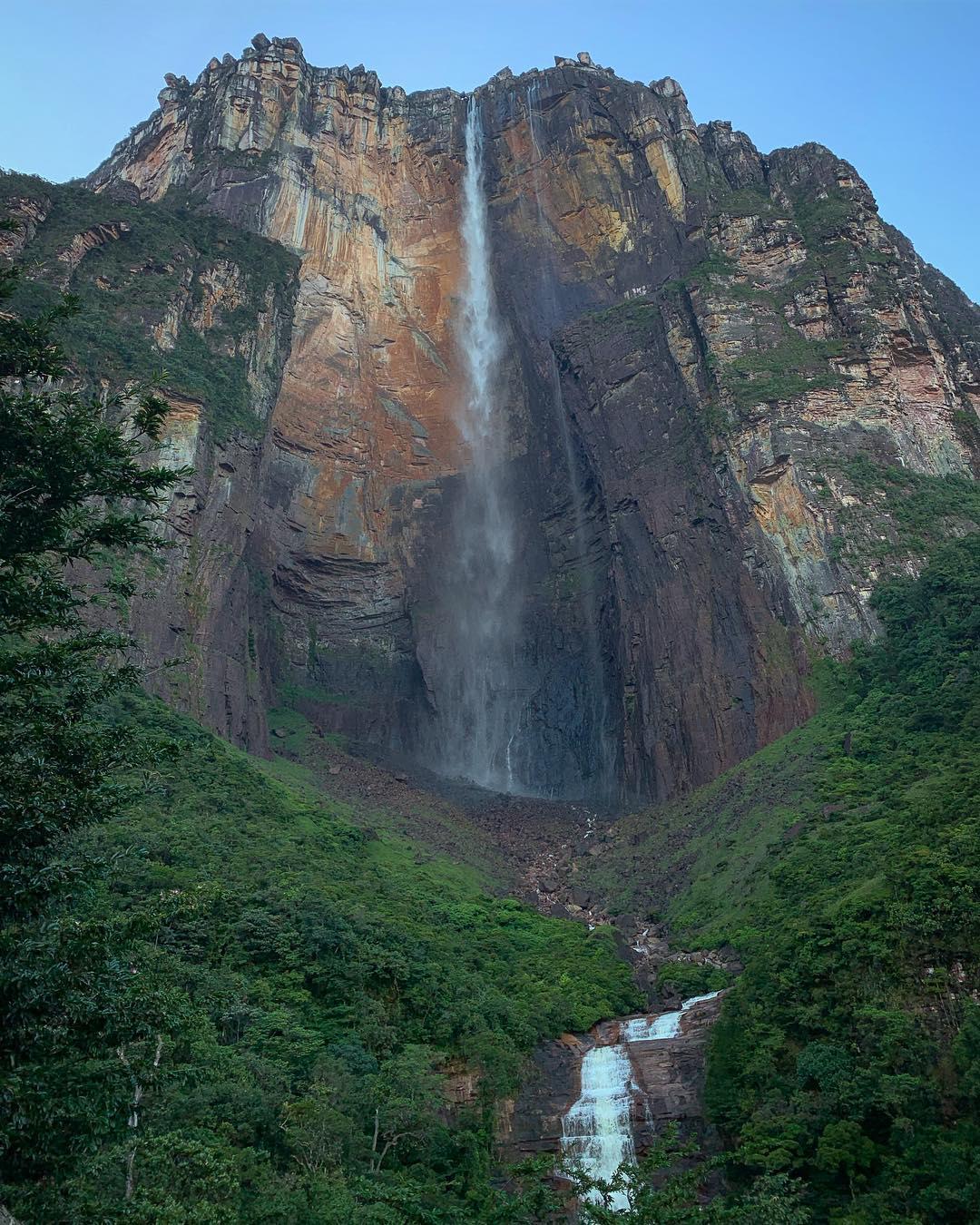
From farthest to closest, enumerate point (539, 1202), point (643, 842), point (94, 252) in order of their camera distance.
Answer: point (94, 252), point (643, 842), point (539, 1202)

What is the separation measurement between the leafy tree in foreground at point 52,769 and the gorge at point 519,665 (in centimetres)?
15

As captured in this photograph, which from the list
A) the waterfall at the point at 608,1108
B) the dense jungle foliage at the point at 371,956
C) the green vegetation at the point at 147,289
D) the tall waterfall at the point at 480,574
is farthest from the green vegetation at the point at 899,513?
the green vegetation at the point at 147,289

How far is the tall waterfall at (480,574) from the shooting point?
5050 centimetres

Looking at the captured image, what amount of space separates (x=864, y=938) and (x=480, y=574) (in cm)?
3809

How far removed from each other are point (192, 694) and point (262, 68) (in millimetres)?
44924

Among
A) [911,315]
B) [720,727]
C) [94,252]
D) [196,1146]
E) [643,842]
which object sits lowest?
[196,1146]

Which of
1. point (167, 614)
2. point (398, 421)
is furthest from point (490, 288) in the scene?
point (167, 614)

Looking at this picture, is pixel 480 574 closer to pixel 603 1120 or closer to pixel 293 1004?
pixel 603 1120

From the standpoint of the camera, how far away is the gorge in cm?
1588

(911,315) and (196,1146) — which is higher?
(911,315)

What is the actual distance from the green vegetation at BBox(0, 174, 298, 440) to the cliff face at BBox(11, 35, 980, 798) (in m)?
0.71

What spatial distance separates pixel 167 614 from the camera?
38.5 m

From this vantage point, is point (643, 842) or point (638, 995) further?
point (643, 842)

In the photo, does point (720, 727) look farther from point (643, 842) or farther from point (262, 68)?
point (262, 68)
